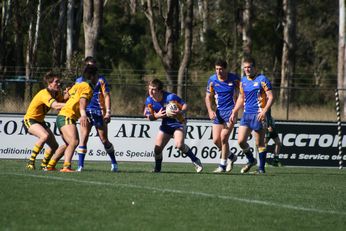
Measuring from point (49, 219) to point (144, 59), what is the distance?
168ft

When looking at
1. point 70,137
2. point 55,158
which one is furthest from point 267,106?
point 55,158

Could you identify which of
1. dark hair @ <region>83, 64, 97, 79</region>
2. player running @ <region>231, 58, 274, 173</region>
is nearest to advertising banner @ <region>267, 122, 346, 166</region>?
player running @ <region>231, 58, 274, 173</region>

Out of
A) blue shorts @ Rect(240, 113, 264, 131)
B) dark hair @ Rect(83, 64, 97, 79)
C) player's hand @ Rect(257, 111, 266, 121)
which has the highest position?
dark hair @ Rect(83, 64, 97, 79)

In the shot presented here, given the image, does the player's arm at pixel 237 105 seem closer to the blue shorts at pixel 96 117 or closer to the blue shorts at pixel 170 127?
the blue shorts at pixel 170 127

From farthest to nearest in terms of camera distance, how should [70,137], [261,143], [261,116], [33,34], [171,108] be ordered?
[33,34] → [261,143] → [261,116] → [171,108] → [70,137]

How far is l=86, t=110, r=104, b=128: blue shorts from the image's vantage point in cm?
1608

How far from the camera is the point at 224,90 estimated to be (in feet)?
55.5

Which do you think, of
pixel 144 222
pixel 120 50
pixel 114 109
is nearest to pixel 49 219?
pixel 144 222

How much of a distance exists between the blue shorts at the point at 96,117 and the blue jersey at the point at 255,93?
2.54 meters

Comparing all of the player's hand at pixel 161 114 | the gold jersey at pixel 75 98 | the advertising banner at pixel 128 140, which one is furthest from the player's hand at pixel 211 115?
the advertising banner at pixel 128 140

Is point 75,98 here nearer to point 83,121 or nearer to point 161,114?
point 83,121

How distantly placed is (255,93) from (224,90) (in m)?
0.74

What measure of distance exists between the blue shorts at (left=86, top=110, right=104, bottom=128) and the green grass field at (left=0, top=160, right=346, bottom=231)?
1310 mm

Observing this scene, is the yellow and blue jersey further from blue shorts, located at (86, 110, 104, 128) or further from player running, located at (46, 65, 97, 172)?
blue shorts, located at (86, 110, 104, 128)
